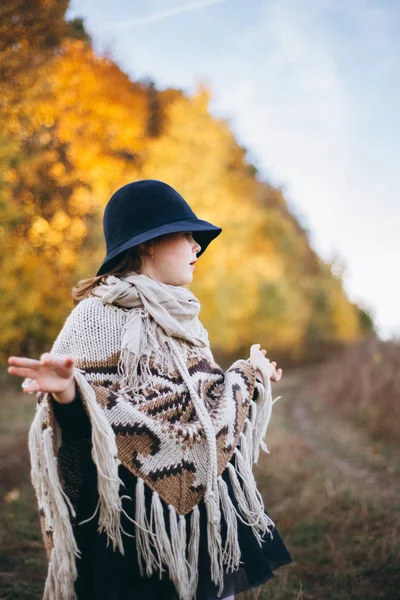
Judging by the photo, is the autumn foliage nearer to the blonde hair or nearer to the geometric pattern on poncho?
the blonde hair

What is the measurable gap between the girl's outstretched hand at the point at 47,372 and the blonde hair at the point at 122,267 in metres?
0.57

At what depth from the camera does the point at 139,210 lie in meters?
2.09

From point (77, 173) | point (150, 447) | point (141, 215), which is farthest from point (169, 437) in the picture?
point (77, 173)

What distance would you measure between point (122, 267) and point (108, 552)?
1116 mm

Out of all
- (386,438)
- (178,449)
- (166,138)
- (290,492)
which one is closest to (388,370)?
(386,438)

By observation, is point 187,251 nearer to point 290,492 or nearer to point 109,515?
point 109,515

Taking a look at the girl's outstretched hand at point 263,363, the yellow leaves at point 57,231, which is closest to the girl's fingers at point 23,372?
the girl's outstretched hand at point 263,363

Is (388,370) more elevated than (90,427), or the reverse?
(388,370)

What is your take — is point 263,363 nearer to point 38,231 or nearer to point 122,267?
point 122,267

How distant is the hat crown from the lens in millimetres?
2084

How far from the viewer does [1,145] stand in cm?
663

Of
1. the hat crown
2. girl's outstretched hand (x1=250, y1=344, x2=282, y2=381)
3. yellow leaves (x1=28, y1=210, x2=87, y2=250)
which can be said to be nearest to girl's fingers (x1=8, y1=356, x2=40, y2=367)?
the hat crown

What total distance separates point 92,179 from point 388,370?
6.73m

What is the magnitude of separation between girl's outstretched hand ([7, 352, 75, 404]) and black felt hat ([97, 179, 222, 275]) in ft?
1.87
